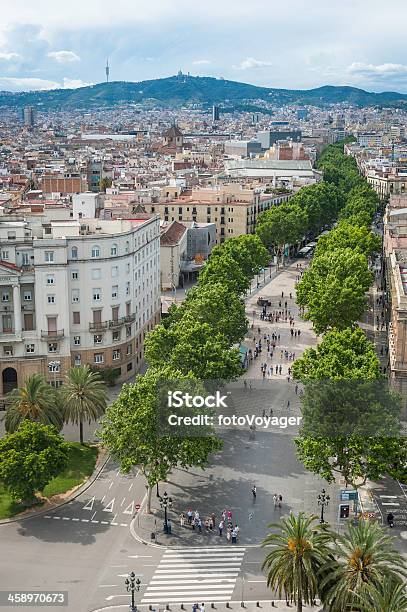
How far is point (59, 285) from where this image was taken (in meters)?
72.1

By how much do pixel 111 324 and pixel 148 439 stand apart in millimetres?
27716

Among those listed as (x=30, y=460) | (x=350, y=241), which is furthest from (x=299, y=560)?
(x=350, y=241)

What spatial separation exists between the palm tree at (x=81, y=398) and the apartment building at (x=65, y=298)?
1100 centimetres

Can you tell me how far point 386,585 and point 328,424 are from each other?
1677cm

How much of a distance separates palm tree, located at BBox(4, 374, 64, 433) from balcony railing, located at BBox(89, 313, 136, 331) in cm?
1521

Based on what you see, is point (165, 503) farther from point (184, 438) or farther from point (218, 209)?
point (218, 209)

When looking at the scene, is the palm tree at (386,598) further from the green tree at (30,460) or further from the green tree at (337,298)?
the green tree at (337,298)

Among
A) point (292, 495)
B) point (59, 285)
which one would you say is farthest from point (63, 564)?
point (59, 285)

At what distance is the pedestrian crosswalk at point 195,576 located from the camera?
42594mm

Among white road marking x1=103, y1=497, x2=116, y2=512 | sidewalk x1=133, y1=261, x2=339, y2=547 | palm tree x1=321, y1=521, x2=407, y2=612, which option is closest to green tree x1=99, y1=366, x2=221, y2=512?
white road marking x1=103, y1=497, x2=116, y2=512

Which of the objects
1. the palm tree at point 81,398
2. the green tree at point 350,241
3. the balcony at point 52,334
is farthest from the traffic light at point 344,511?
the green tree at point 350,241

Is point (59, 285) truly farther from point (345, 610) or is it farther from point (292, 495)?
point (345, 610)

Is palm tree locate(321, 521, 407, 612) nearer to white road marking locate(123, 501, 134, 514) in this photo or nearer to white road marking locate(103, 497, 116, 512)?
white road marking locate(123, 501, 134, 514)

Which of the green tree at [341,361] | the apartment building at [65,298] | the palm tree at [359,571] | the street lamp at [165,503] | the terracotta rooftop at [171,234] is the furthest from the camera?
the terracotta rooftop at [171,234]
